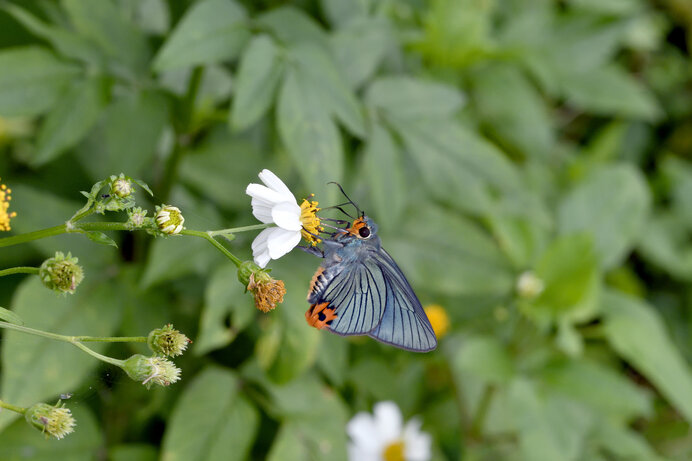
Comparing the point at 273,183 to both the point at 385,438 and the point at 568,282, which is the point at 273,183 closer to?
the point at 568,282

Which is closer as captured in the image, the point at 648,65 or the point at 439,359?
the point at 439,359

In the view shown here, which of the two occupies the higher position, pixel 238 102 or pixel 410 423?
pixel 238 102

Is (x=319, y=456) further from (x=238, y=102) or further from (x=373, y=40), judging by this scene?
(x=373, y=40)

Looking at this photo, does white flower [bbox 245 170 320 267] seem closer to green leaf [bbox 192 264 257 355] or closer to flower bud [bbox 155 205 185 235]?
flower bud [bbox 155 205 185 235]

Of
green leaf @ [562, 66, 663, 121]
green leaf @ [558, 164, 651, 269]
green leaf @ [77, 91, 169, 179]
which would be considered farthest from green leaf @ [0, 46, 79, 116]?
green leaf @ [562, 66, 663, 121]

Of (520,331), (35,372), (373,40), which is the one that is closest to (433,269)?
(520,331)

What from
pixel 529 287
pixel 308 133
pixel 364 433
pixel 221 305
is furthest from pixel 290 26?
pixel 364 433

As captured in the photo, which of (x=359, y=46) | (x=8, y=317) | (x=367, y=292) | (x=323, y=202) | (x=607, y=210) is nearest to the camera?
(x=8, y=317)

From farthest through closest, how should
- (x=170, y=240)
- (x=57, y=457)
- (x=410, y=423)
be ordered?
(x=410, y=423), (x=57, y=457), (x=170, y=240)
